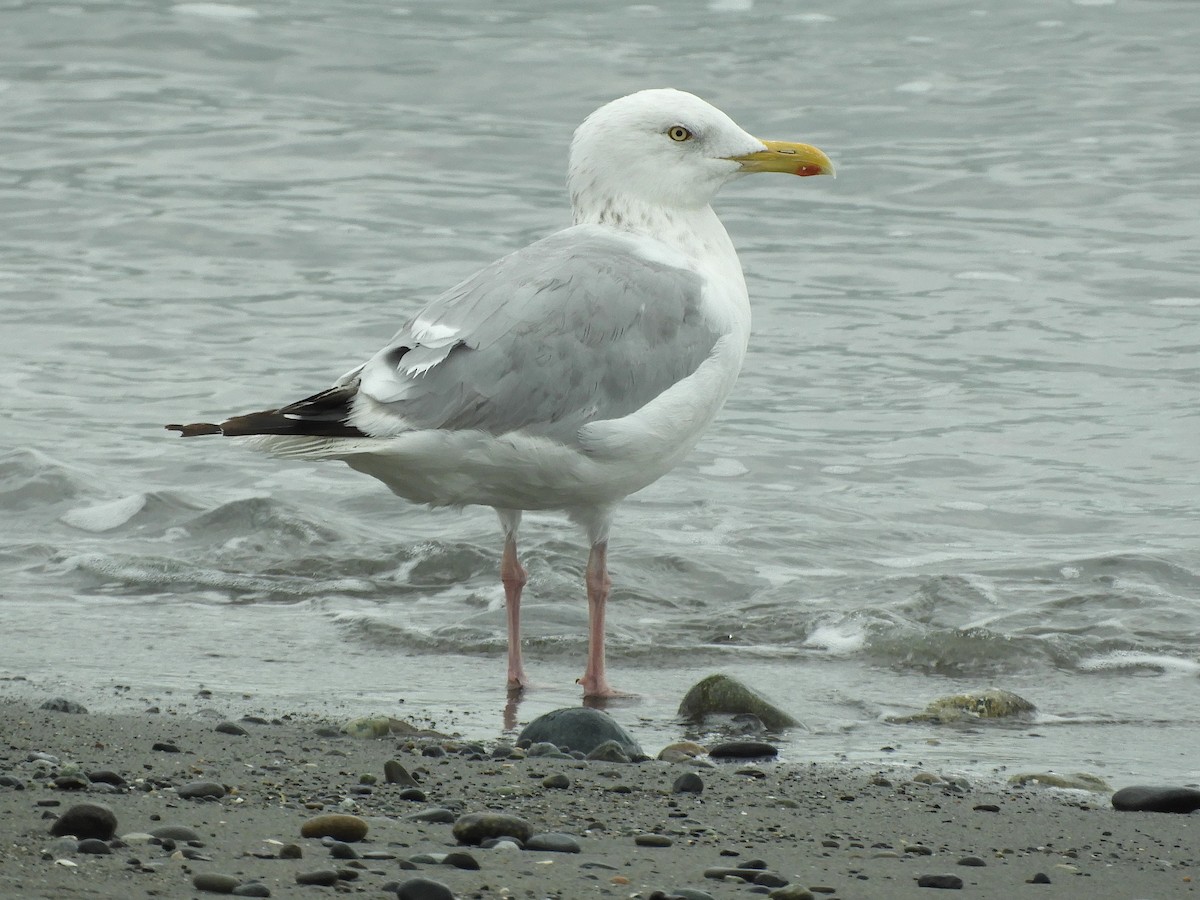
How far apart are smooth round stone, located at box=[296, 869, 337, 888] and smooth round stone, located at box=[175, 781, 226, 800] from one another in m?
0.71

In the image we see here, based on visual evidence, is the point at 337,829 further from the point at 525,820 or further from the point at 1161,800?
the point at 1161,800

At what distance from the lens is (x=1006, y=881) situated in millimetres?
3889

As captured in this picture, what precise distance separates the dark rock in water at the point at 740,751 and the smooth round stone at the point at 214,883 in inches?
80.9

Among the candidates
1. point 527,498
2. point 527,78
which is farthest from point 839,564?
point 527,78

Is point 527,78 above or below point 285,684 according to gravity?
above

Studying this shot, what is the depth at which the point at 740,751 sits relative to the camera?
5184 mm

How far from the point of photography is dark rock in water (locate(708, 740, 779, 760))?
518 cm

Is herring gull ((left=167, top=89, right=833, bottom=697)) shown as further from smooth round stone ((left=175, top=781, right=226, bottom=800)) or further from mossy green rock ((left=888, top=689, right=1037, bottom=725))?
smooth round stone ((left=175, top=781, right=226, bottom=800))

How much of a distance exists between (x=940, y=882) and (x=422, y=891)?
43.8 inches

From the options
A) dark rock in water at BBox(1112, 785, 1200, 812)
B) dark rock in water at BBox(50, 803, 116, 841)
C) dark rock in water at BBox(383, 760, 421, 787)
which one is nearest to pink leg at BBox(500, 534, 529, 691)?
dark rock in water at BBox(383, 760, 421, 787)

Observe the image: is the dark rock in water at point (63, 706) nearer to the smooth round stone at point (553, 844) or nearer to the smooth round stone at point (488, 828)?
the smooth round stone at point (488, 828)

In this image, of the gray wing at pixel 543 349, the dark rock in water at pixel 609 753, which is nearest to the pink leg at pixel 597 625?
the gray wing at pixel 543 349

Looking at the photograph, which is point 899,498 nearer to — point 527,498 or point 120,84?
point 527,498

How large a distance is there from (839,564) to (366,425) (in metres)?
3.00
